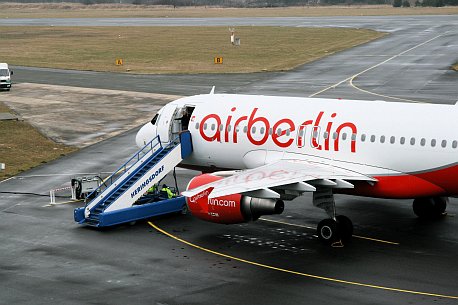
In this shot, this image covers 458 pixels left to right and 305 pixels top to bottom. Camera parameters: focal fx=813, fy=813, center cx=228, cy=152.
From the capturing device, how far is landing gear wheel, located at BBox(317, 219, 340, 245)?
34812 millimetres

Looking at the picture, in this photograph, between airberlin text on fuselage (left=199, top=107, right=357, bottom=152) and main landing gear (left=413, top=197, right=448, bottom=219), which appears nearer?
airberlin text on fuselage (left=199, top=107, right=357, bottom=152)

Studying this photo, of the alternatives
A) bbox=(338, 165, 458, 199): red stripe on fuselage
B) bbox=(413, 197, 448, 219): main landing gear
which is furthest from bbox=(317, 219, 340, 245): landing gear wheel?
bbox=(413, 197, 448, 219): main landing gear

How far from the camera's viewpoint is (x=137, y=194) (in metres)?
39.6

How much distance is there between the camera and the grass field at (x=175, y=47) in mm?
107125

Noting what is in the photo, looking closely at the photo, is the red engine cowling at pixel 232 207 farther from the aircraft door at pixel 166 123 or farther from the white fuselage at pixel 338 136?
the aircraft door at pixel 166 123

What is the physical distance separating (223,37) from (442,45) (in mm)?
37495

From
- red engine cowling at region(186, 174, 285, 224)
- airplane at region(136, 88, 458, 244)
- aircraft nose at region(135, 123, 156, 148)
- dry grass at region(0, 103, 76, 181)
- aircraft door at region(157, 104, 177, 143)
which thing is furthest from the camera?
dry grass at region(0, 103, 76, 181)

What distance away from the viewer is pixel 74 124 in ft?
226

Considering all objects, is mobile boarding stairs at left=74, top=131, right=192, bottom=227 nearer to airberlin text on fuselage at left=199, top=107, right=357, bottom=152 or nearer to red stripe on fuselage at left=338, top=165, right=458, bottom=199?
airberlin text on fuselage at left=199, top=107, right=357, bottom=152

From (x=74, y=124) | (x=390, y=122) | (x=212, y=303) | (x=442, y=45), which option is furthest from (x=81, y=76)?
(x=212, y=303)

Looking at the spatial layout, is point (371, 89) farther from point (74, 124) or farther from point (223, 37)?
point (223, 37)

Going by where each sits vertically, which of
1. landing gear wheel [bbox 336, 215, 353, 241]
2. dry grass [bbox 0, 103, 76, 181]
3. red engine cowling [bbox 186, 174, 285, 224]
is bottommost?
dry grass [bbox 0, 103, 76, 181]

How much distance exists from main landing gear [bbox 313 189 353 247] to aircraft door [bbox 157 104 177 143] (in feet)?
35.4

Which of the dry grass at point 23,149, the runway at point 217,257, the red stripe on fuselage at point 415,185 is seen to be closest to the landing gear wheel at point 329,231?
the runway at point 217,257
